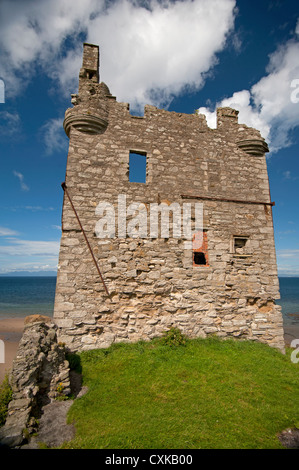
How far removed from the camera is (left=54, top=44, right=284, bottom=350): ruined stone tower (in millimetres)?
6516

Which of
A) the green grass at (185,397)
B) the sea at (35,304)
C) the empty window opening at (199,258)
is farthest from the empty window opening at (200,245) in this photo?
the sea at (35,304)

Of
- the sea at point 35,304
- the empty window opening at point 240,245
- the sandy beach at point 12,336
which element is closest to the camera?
the empty window opening at point 240,245


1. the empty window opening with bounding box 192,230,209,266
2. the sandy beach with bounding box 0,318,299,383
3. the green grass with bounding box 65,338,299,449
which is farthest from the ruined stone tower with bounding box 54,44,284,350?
the sandy beach with bounding box 0,318,299,383

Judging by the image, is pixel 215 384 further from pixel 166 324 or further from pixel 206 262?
pixel 206 262

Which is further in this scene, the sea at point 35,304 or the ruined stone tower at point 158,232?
the sea at point 35,304

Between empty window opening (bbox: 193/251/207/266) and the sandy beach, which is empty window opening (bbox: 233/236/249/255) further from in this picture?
the sandy beach

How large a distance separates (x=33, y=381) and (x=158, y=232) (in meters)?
4.71

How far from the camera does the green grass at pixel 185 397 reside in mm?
3422

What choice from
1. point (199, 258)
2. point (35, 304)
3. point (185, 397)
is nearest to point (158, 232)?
point (199, 258)

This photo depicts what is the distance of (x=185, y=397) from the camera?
4.39 metres

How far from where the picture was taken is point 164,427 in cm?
360

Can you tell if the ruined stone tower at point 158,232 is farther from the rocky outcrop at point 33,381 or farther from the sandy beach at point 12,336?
the sandy beach at point 12,336

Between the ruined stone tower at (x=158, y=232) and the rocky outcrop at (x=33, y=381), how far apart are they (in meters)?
1.23

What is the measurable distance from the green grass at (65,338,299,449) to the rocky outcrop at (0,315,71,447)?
63 cm
